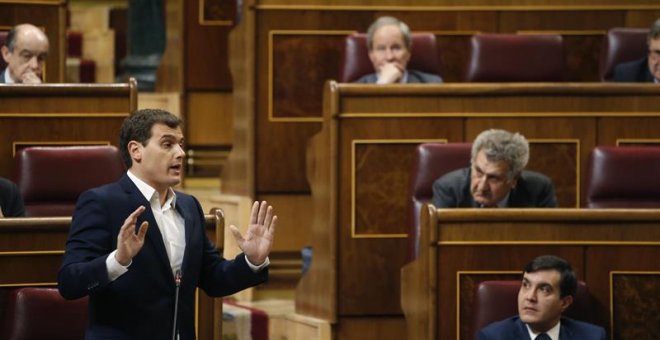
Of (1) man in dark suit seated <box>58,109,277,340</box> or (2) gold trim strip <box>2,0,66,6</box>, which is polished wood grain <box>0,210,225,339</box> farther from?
(2) gold trim strip <box>2,0,66,6</box>

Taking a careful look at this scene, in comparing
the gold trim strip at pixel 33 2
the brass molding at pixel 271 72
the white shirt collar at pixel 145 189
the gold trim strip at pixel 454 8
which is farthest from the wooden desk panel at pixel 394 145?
the white shirt collar at pixel 145 189

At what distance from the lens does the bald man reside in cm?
169

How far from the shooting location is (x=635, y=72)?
1867 millimetres

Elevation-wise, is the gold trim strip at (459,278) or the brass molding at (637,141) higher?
the brass molding at (637,141)

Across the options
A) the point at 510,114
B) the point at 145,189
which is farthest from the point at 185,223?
the point at 510,114

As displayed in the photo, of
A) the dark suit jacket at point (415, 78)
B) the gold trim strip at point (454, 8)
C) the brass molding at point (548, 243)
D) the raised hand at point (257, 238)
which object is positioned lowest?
the brass molding at point (548, 243)

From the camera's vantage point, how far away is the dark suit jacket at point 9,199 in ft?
4.52

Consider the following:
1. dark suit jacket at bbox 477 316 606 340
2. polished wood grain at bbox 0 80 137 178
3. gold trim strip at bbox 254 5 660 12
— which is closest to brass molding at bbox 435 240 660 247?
dark suit jacket at bbox 477 316 606 340

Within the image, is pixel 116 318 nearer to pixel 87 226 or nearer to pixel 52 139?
pixel 87 226

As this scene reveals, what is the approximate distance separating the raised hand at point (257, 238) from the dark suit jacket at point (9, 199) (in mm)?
396

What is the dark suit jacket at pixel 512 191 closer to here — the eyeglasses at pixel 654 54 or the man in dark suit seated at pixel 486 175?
the man in dark suit seated at pixel 486 175

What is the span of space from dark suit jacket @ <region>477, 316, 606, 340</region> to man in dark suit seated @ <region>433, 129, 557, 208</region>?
21 cm

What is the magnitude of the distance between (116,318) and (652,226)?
591 mm

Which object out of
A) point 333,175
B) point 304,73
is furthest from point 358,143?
point 304,73
